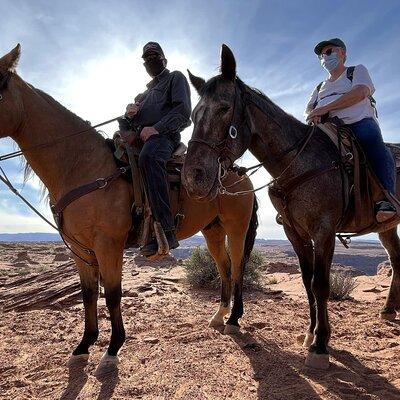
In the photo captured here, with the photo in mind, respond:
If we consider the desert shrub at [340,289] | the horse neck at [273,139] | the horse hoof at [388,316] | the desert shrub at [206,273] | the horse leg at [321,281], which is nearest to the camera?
the horse leg at [321,281]

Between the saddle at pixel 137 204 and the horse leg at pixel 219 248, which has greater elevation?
the saddle at pixel 137 204

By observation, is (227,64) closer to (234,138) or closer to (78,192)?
(234,138)

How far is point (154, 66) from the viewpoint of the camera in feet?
16.2

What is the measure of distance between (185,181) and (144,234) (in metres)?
1.32

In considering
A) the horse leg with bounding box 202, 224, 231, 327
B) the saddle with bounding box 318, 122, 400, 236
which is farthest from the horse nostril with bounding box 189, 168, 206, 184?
the horse leg with bounding box 202, 224, 231, 327

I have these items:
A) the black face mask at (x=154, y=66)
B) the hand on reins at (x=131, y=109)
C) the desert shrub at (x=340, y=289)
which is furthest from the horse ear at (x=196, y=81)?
the desert shrub at (x=340, y=289)

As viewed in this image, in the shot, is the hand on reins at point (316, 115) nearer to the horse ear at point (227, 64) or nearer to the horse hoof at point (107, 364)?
the horse ear at point (227, 64)

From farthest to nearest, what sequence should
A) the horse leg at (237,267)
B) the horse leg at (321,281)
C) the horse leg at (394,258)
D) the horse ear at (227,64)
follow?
the horse leg at (394,258)
the horse leg at (237,267)
the horse leg at (321,281)
the horse ear at (227,64)

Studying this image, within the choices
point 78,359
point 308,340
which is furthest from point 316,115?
point 78,359

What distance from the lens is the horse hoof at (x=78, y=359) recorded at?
158 inches

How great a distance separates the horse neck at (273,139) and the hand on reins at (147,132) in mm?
1285

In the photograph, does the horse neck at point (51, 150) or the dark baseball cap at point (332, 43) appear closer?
the horse neck at point (51, 150)

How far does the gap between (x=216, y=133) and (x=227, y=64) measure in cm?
71

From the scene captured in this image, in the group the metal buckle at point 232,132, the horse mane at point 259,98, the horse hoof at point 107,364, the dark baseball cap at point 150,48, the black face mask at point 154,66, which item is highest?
the dark baseball cap at point 150,48
